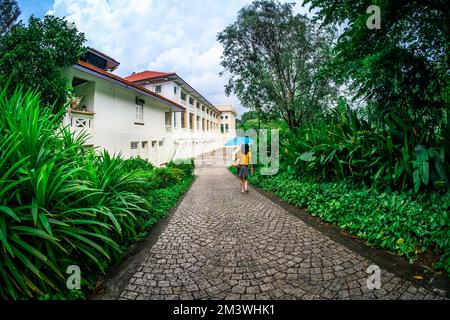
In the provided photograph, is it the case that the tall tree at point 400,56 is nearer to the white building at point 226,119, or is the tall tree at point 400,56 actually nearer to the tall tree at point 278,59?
the tall tree at point 278,59

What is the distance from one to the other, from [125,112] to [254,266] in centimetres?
1113

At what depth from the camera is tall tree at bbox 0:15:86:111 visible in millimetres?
5234

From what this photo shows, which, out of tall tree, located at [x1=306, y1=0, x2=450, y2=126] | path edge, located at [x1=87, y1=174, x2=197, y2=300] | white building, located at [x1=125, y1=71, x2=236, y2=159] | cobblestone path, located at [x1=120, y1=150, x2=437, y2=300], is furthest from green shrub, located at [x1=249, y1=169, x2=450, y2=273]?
white building, located at [x1=125, y1=71, x2=236, y2=159]

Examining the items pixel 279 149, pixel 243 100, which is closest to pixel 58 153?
pixel 279 149

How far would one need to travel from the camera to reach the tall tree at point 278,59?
1016 cm

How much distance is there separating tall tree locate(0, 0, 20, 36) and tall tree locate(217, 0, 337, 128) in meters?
21.1

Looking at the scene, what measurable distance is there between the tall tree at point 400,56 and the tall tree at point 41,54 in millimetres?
7048

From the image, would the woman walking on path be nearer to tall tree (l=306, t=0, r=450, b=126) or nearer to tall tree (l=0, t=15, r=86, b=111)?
tall tree (l=306, t=0, r=450, b=126)

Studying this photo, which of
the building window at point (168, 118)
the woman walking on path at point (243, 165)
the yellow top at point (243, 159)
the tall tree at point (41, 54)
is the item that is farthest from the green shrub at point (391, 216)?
the building window at point (168, 118)

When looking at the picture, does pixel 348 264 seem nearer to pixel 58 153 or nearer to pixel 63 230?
pixel 63 230

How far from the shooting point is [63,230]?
2113mm

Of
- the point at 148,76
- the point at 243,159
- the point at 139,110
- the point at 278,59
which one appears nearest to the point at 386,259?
the point at 243,159

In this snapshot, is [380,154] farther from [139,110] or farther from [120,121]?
[139,110]
